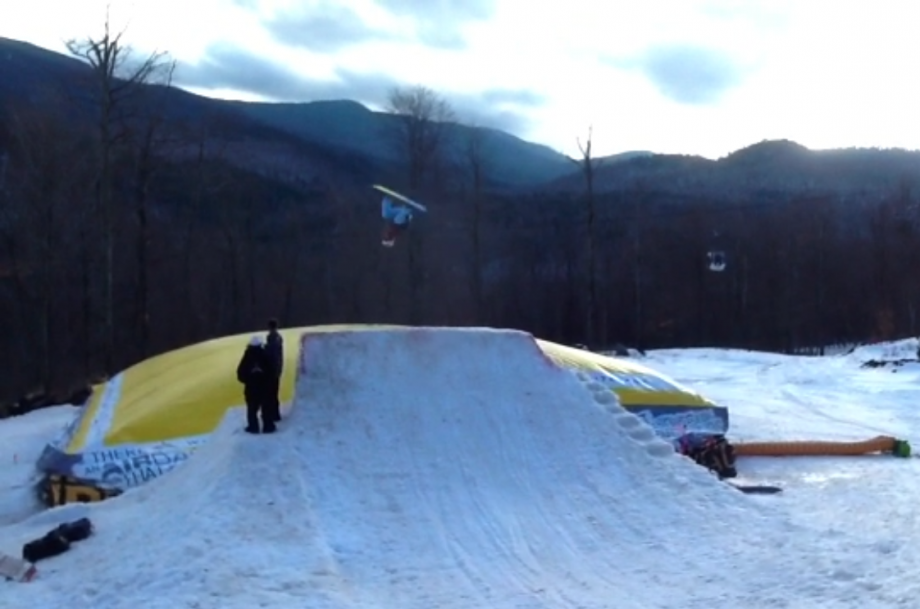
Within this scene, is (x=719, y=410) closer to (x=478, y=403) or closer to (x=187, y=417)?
(x=478, y=403)

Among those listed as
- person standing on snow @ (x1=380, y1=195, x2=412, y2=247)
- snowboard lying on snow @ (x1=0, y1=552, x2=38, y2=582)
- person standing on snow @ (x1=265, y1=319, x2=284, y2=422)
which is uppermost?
person standing on snow @ (x1=380, y1=195, x2=412, y2=247)

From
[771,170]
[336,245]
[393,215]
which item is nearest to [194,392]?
[393,215]

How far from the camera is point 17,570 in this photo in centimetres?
884

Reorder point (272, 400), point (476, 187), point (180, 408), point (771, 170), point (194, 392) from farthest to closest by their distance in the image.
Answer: point (771, 170), point (476, 187), point (194, 392), point (180, 408), point (272, 400)

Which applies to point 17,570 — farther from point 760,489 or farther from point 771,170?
point 771,170

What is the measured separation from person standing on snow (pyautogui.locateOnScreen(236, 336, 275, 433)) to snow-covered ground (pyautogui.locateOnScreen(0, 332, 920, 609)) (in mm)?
220

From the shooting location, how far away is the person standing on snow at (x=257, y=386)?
10.3 metres

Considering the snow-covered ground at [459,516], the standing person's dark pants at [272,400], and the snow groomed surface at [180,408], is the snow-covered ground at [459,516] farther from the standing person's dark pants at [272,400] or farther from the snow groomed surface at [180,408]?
the snow groomed surface at [180,408]

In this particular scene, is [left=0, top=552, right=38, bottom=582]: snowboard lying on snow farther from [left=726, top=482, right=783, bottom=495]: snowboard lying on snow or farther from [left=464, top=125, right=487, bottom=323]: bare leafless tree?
[left=464, top=125, right=487, bottom=323]: bare leafless tree

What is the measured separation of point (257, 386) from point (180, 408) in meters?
3.48

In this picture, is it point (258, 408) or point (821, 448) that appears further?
point (821, 448)

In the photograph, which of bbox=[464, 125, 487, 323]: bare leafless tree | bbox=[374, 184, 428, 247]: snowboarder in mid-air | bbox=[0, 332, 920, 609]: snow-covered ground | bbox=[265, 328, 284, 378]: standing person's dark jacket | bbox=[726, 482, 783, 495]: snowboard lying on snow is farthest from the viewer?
bbox=[464, 125, 487, 323]: bare leafless tree

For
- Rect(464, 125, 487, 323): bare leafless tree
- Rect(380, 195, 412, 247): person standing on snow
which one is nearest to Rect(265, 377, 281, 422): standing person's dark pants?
Rect(380, 195, 412, 247): person standing on snow

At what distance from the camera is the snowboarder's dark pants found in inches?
408
